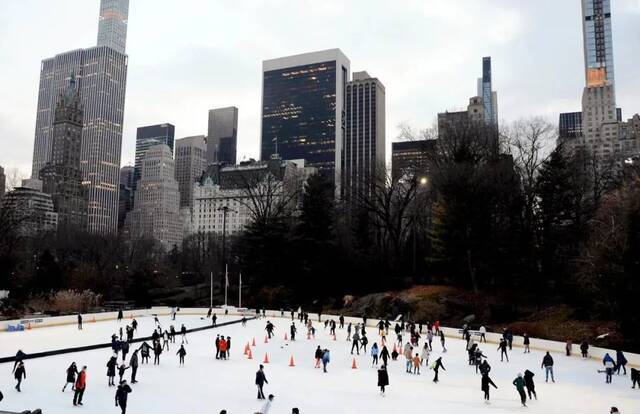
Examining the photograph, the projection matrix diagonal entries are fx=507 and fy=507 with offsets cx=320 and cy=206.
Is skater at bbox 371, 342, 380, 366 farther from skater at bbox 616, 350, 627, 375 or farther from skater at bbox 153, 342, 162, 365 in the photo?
skater at bbox 616, 350, 627, 375

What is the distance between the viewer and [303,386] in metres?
17.9

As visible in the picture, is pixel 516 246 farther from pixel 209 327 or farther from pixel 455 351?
pixel 209 327

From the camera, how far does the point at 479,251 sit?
44.4 meters

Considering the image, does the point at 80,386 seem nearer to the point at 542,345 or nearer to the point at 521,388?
the point at 521,388

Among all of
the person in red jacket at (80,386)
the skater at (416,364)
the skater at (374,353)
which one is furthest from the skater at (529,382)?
the person in red jacket at (80,386)

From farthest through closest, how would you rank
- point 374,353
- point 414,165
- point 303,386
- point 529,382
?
1. point 414,165
2. point 374,353
3. point 303,386
4. point 529,382

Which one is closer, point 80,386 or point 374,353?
point 80,386

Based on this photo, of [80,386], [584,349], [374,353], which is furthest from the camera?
[584,349]

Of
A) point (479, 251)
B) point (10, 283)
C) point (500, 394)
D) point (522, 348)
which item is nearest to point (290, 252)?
point (479, 251)

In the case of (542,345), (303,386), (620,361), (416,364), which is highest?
(620,361)

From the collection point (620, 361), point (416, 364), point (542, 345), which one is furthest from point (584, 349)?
point (416, 364)

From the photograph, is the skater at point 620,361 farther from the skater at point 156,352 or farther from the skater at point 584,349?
the skater at point 156,352

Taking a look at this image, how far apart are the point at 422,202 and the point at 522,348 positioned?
2495 centimetres

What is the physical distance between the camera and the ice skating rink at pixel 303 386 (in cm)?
1499
